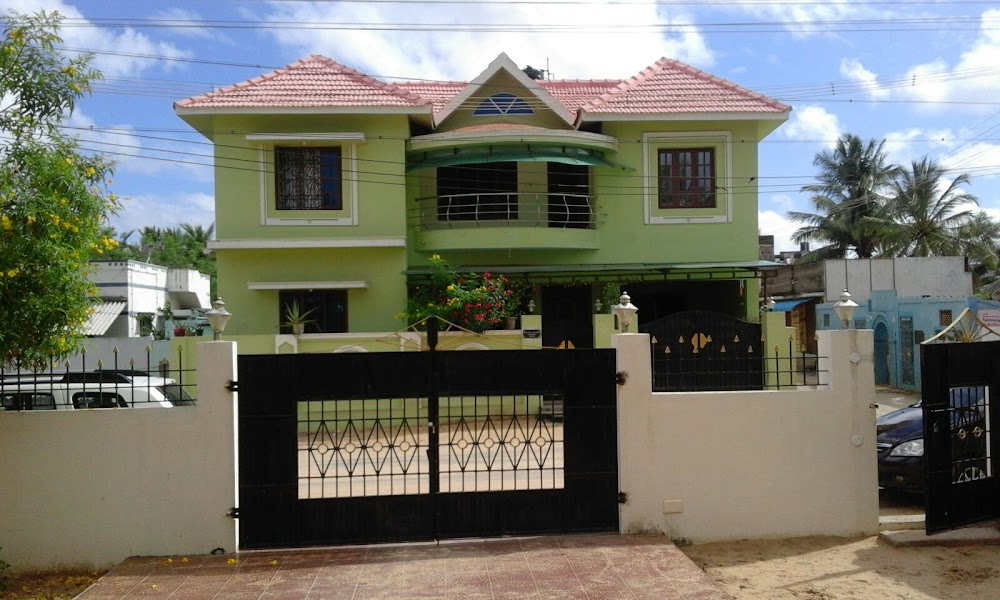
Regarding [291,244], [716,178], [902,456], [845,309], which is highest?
[716,178]

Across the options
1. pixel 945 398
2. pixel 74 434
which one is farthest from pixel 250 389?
pixel 945 398

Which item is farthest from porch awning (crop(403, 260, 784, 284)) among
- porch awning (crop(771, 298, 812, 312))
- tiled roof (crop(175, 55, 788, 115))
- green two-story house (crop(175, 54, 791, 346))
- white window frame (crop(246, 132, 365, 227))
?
porch awning (crop(771, 298, 812, 312))

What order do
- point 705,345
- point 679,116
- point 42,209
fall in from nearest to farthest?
point 42,209 → point 705,345 → point 679,116

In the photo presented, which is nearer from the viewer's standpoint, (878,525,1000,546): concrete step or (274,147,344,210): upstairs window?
(878,525,1000,546): concrete step

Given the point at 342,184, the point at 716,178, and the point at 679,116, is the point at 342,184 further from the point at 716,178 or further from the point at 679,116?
the point at 716,178

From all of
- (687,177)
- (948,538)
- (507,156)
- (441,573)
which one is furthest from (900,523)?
(687,177)

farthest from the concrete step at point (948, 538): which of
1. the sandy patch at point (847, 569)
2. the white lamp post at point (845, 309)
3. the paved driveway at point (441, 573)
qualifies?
the paved driveway at point (441, 573)

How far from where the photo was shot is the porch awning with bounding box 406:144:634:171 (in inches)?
667

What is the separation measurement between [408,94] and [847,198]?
25.2m

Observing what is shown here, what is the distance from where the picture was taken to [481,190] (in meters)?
18.5

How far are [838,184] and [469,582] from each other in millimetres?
33896

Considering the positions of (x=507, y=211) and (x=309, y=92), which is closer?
(x=309, y=92)

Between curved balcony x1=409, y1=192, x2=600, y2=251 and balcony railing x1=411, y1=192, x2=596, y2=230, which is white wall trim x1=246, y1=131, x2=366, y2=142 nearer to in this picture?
curved balcony x1=409, y1=192, x2=600, y2=251

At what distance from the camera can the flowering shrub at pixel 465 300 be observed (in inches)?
596
